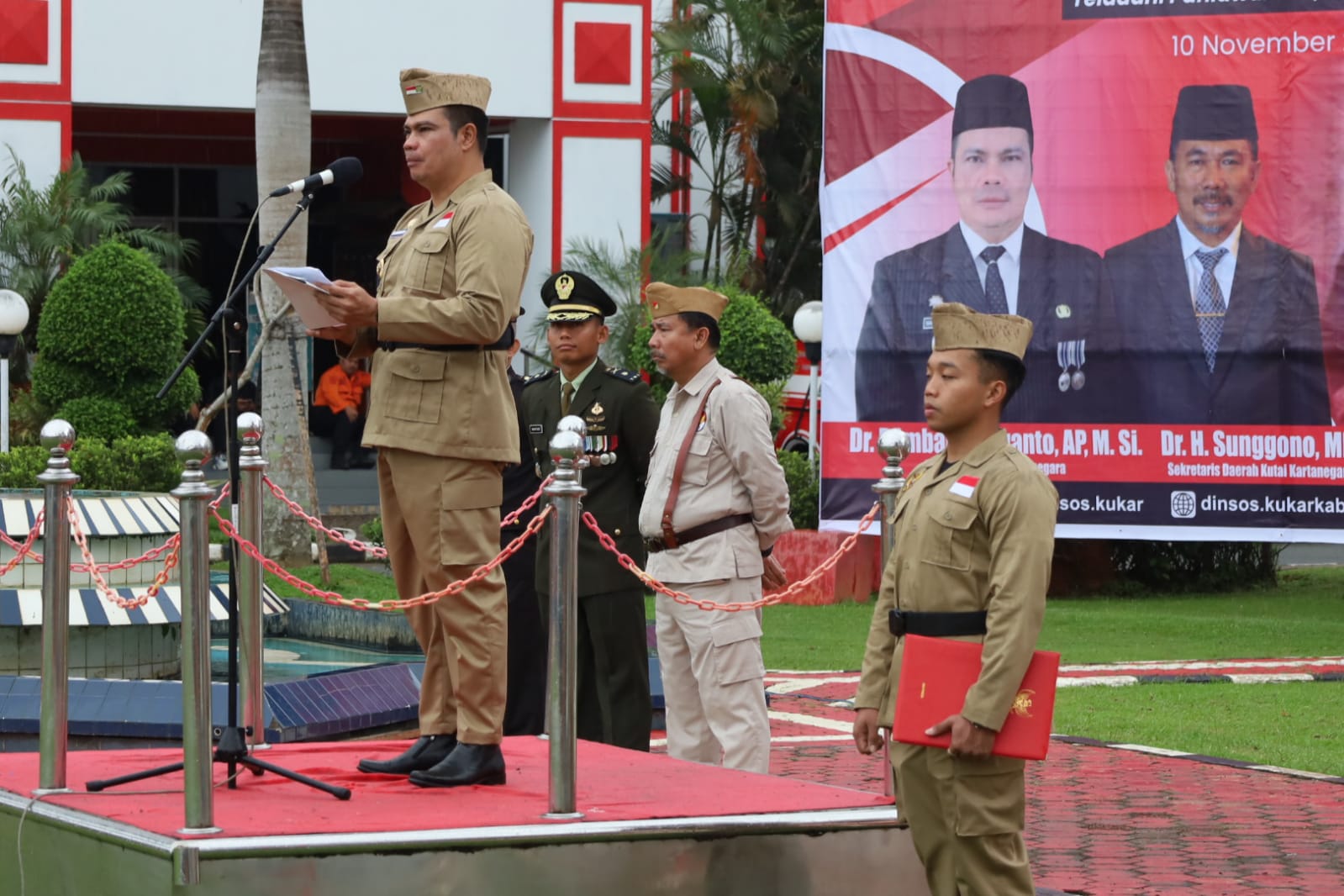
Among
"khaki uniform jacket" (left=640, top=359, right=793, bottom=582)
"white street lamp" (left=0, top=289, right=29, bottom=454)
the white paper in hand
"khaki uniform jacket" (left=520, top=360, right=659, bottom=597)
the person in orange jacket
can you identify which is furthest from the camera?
A: the person in orange jacket

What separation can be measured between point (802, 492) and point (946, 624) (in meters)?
13.7

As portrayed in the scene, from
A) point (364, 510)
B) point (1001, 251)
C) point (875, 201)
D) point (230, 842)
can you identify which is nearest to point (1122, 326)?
point (1001, 251)

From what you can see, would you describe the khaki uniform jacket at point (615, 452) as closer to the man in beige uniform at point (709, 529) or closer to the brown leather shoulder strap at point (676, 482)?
the man in beige uniform at point (709, 529)

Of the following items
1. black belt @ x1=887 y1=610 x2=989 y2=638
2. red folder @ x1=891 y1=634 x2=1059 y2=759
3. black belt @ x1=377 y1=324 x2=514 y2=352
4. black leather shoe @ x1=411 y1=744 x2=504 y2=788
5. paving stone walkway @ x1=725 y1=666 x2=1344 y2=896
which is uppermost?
black belt @ x1=377 y1=324 x2=514 y2=352

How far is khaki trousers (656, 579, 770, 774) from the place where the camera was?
6.98 m

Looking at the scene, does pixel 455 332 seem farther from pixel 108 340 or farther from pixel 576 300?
pixel 108 340

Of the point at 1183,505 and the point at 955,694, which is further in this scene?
the point at 1183,505

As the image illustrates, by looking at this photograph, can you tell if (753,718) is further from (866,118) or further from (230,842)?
(866,118)

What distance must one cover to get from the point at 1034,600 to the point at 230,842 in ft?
6.68

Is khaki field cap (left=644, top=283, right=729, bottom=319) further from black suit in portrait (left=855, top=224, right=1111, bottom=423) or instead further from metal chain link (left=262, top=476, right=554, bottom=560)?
black suit in portrait (left=855, top=224, right=1111, bottom=423)

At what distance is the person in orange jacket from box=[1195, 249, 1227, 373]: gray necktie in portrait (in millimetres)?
10671

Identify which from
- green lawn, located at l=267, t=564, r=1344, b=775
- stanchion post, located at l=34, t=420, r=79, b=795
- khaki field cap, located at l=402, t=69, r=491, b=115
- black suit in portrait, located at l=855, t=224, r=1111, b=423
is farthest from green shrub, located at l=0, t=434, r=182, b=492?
khaki field cap, located at l=402, t=69, r=491, b=115

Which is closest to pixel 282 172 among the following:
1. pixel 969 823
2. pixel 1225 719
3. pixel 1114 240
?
pixel 1114 240

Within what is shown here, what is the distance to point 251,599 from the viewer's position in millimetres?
6957
